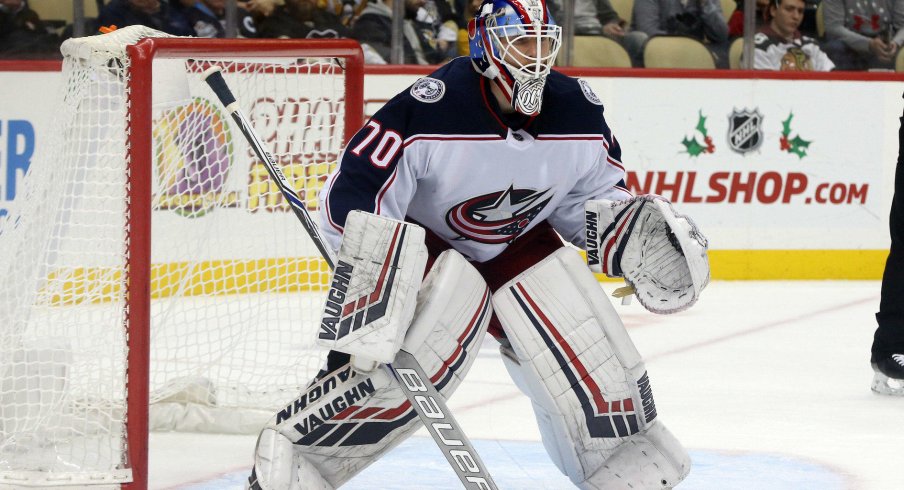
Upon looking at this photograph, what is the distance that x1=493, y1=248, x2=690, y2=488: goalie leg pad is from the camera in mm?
2318

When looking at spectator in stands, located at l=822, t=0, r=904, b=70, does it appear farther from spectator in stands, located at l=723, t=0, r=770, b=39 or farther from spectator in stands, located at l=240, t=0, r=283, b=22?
spectator in stands, located at l=240, t=0, r=283, b=22

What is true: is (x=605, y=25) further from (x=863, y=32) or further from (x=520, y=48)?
(x=520, y=48)

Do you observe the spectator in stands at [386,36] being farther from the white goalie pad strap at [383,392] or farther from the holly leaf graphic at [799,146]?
the white goalie pad strap at [383,392]

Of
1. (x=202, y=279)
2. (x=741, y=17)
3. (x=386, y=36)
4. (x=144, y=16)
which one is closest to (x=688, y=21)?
(x=741, y=17)

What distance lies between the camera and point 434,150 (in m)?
2.28

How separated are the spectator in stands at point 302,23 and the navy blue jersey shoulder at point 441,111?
10.5 ft

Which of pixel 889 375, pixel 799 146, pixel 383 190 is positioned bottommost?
pixel 799 146

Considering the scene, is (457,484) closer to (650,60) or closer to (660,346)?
(660,346)

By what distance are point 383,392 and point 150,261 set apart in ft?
1.76

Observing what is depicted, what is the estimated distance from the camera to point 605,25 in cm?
578

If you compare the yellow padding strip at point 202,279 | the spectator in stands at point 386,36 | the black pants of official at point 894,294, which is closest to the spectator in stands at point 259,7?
the spectator in stands at point 386,36

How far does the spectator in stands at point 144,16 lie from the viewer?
5.14 m

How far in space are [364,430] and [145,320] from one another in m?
0.45

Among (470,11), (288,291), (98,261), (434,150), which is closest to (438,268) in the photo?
(434,150)
